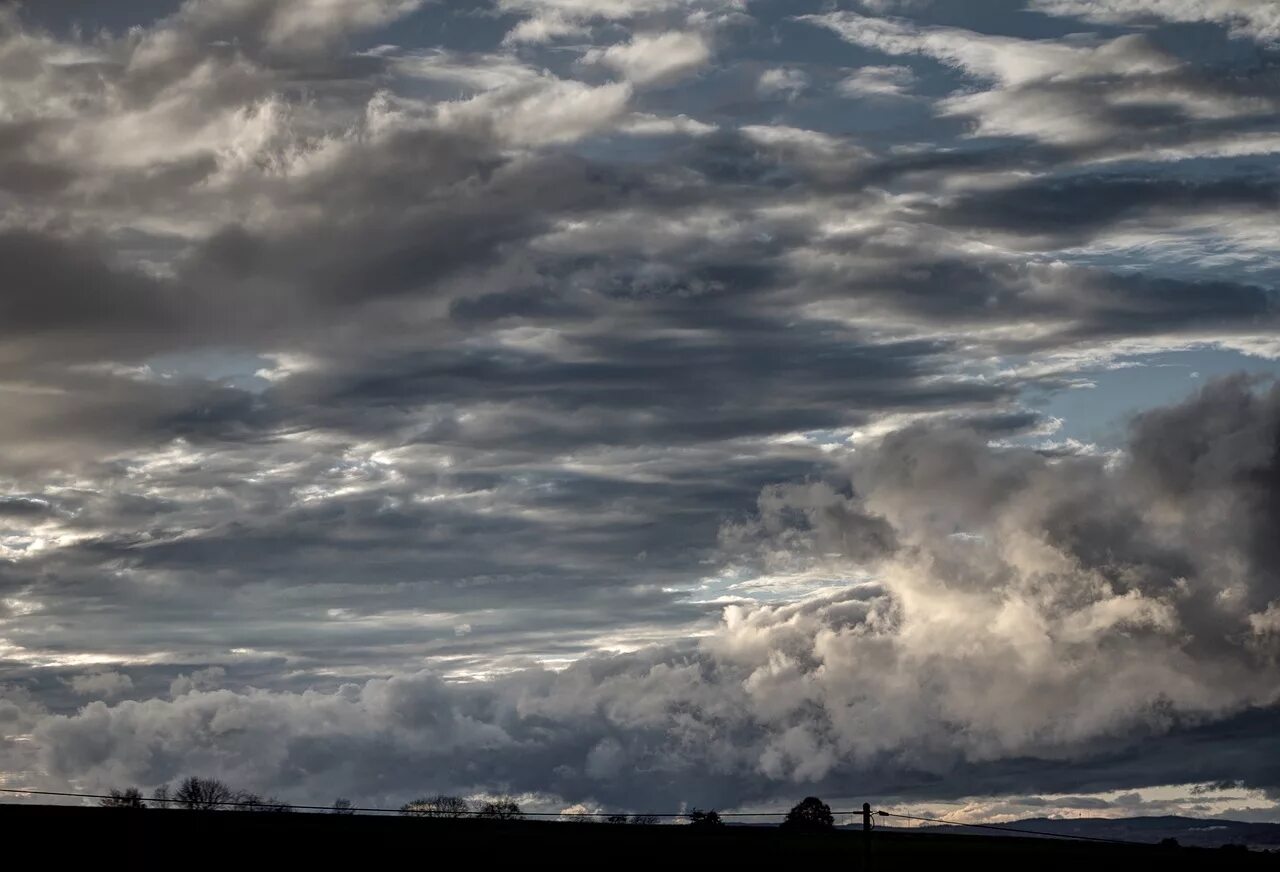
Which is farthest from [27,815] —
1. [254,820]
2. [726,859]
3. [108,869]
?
[726,859]

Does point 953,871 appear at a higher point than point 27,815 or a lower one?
lower

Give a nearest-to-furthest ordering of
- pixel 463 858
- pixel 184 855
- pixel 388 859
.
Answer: pixel 184 855, pixel 388 859, pixel 463 858

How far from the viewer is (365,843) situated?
457 ft

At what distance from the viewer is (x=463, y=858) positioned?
468 feet

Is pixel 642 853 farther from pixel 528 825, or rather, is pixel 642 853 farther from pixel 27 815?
pixel 27 815

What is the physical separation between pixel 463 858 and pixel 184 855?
105 ft

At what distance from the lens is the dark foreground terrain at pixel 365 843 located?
4377 inches

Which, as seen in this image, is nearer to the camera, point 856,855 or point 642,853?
point 642,853

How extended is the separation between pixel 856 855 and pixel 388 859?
76.4 meters

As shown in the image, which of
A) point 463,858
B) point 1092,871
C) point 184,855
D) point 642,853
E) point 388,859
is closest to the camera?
point 184,855

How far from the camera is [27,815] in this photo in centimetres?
11344

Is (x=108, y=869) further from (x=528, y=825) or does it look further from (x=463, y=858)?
(x=528, y=825)

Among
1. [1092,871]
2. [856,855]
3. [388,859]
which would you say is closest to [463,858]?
[388,859]

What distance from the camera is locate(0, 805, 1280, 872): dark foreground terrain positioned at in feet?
365
